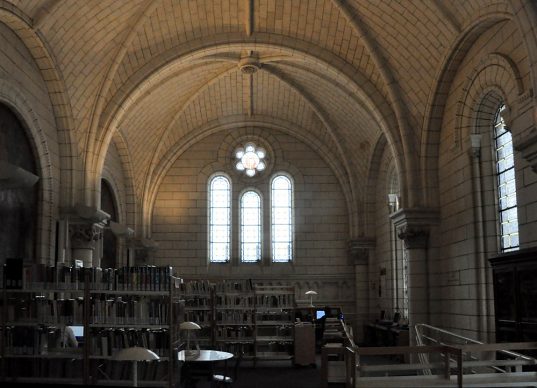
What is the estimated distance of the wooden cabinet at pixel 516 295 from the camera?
8148 mm

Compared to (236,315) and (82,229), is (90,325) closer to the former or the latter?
(82,229)

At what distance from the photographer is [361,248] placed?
68.4 feet

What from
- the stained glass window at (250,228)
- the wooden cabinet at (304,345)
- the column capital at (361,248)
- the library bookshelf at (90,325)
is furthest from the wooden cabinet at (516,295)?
the stained glass window at (250,228)

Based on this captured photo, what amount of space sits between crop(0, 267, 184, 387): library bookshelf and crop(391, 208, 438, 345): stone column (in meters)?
5.97

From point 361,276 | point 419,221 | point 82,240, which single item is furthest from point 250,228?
point 419,221

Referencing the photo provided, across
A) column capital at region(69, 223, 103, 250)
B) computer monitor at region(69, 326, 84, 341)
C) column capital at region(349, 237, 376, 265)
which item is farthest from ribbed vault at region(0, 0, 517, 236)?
computer monitor at region(69, 326, 84, 341)

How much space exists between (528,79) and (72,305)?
7.33 metres

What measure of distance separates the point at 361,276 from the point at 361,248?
0.94 m

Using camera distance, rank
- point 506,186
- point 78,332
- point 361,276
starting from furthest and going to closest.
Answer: point 361,276
point 506,186
point 78,332

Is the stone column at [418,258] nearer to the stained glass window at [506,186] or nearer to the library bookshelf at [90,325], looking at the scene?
the stained glass window at [506,186]

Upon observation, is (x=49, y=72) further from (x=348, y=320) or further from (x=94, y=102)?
(x=348, y=320)

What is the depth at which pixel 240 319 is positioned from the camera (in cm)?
1541

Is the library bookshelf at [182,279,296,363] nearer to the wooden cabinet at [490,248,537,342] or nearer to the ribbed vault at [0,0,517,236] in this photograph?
Answer: the ribbed vault at [0,0,517,236]

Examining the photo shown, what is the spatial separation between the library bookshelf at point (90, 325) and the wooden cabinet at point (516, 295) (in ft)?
14.6
